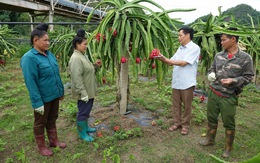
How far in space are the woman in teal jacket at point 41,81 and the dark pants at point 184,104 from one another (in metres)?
1.73

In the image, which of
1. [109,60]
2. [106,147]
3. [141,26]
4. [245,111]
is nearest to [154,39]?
[141,26]

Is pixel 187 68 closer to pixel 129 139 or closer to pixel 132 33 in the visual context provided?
pixel 132 33

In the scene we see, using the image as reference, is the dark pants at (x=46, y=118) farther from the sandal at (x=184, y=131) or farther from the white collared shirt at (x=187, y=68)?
the sandal at (x=184, y=131)

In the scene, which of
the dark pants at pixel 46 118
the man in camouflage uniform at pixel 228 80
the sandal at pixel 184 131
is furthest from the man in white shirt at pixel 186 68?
the dark pants at pixel 46 118

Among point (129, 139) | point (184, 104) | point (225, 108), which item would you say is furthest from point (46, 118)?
point (225, 108)

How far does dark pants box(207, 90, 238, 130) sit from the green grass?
49cm

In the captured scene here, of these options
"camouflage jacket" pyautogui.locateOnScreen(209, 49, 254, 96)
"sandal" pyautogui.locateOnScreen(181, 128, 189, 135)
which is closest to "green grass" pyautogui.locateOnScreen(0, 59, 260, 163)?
"sandal" pyautogui.locateOnScreen(181, 128, 189, 135)

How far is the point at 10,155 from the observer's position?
2.93 metres

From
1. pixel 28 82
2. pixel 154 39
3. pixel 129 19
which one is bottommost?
pixel 28 82

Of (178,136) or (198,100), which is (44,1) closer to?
(198,100)

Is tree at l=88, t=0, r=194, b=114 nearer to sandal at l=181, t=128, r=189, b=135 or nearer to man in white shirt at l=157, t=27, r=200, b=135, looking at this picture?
man in white shirt at l=157, t=27, r=200, b=135

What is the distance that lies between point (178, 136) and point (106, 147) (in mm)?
1112

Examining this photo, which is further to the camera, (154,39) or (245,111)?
(245,111)

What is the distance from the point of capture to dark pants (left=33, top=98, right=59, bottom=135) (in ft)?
8.93
